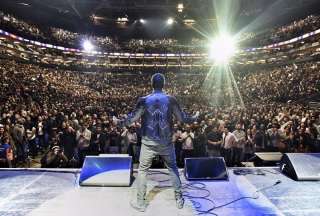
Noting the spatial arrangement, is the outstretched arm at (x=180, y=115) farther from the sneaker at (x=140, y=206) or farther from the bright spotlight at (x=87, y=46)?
the bright spotlight at (x=87, y=46)

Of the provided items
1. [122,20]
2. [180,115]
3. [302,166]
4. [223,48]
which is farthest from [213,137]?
[122,20]

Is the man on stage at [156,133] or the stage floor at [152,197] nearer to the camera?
the stage floor at [152,197]

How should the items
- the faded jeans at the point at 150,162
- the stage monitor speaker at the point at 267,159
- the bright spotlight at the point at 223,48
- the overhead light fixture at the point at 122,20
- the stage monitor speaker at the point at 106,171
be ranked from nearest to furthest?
the faded jeans at the point at 150,162
the stage monitor speaker at the point at 106,171
the stage monitor speaker at the point at 267,159
the bright spotlight at the point at 223,48
the overhead light fixture at the point at 122,20

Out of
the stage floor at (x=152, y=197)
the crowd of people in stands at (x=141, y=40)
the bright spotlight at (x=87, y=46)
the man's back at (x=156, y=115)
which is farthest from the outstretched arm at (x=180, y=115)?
the bright spotlight at (x=87, y=46)

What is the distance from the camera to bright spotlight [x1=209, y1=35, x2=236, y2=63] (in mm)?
36072

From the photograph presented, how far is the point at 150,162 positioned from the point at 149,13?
1277 inches

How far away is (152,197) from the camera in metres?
4.13

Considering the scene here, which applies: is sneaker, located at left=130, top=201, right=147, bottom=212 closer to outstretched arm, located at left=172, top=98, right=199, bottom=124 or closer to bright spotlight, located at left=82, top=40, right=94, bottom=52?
outstretched arm, located at left=172, top=98, right=199, bottom=124

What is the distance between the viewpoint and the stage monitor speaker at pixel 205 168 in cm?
497

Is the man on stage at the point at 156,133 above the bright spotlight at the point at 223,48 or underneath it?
underneath

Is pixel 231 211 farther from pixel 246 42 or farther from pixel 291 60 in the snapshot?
pixel 246 42

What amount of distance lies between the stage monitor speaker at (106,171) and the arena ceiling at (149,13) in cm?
2063

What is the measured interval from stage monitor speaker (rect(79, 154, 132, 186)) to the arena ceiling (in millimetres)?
20631

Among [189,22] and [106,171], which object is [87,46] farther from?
[106,171]
